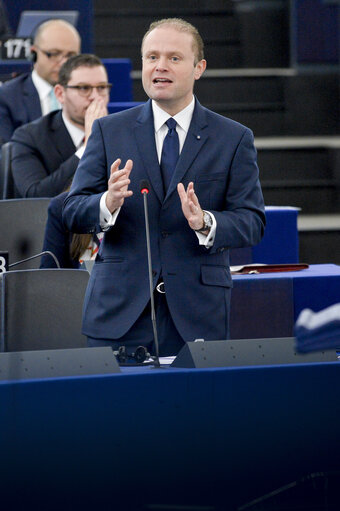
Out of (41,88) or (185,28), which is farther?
(41,88)

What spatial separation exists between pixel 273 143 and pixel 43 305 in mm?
3805

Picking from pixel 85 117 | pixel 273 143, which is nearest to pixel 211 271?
pixel 85 117

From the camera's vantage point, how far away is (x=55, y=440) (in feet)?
6.21

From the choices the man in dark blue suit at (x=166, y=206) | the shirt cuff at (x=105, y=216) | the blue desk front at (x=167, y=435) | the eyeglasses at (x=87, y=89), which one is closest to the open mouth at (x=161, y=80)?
the man in dark blue suit at (x=166, y=206)

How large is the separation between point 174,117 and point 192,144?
93 mm

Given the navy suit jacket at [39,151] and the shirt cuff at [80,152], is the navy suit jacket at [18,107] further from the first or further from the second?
the shirt cuff at [80,152]

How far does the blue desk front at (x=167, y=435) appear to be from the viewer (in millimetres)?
1875

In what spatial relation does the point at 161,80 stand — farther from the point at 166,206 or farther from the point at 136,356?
the point at 136,356

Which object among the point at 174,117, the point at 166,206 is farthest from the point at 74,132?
the point at 166,206

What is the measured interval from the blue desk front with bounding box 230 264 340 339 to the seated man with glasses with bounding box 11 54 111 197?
0.93 m

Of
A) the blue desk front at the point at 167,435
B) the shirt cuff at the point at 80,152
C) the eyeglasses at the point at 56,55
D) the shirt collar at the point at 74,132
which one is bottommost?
the blue desk front at the point at 167,435

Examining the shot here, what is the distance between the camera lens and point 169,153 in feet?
9.12

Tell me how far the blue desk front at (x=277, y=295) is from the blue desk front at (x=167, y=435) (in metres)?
2.16

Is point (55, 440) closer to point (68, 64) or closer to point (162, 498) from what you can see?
point (162, 498)
